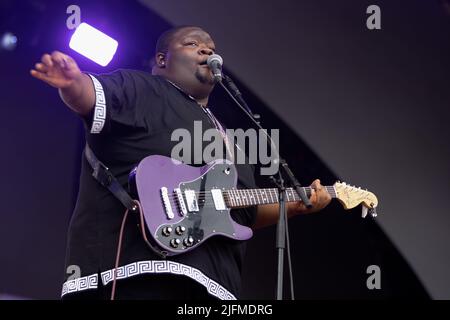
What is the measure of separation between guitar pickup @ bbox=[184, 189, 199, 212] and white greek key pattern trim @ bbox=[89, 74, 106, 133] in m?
0.45

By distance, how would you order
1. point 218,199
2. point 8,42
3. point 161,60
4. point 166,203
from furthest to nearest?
point 8,42 → point 161,60 → point 218,199 → point 166,203

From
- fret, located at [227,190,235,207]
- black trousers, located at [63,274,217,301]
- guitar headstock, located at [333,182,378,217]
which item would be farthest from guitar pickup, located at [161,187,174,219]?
guitar headstock, located at [333,182,378,217]

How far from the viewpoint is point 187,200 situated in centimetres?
336

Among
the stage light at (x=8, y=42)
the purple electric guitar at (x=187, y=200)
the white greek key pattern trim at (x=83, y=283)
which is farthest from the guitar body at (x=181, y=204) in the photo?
the stage light at (x=8, y=42)

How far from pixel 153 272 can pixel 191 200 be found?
1.17 ft

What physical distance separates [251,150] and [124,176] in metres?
0.99

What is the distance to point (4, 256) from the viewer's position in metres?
4.39

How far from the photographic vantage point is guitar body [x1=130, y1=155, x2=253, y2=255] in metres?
3.22

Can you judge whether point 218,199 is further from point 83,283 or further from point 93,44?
point 93,44

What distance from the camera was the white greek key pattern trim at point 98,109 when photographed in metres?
3.18

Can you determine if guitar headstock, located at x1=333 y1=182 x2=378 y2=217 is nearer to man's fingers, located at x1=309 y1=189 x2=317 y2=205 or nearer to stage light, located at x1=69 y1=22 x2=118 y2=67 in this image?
man's fingers, located at x1=309 y1=189 x2=317 y2=205

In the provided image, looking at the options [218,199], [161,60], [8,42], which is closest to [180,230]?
[218,199]
